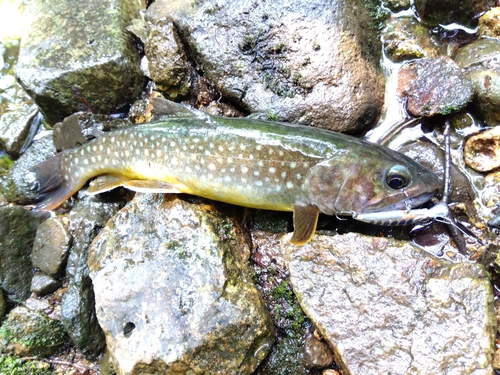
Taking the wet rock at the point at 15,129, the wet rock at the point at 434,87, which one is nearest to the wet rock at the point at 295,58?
the wet rock at the point at 434,87

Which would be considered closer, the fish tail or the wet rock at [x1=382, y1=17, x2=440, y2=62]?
the wet rock at [x1=382, y1=17, x2=440, y2=62]

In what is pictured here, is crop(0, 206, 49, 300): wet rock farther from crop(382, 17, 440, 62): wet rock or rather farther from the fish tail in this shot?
crop(382, 17, 440, 62): wet rock

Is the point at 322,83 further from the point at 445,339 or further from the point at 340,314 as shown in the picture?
the point at 445,339

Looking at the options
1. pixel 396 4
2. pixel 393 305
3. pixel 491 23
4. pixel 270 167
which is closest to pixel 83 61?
pixel 270 167

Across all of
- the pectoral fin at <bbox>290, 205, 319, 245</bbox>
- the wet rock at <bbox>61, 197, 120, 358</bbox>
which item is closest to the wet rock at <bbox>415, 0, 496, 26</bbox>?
the pectoral fin at <bbox>290, 205, 319, 245</bbox>

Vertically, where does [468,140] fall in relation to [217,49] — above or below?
below

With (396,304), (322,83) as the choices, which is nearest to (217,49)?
(322,83)

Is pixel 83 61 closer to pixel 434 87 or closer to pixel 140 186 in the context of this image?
pixel 140 186
